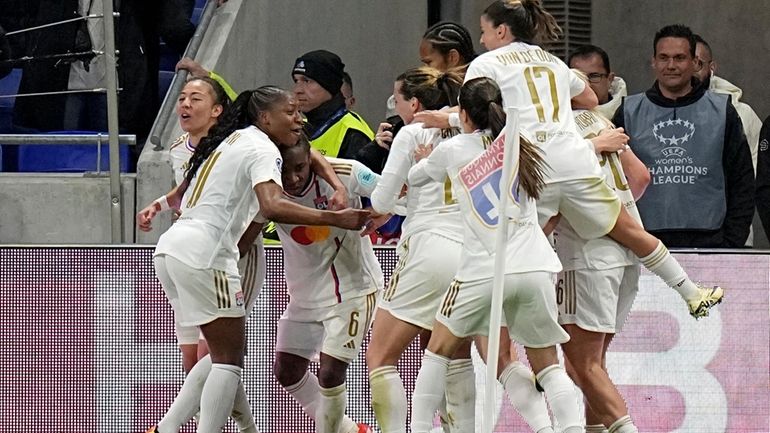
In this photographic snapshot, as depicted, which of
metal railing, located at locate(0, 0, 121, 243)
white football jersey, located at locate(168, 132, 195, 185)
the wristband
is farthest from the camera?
metal railing, located at locate(0, 0, 121, 243)

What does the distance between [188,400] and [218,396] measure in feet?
1.04

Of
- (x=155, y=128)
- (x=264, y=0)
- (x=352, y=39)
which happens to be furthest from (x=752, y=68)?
(x=155, y=128)

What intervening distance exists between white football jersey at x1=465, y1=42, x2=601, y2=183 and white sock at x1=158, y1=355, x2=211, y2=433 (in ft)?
6.82

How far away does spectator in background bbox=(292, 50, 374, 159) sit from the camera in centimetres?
1000

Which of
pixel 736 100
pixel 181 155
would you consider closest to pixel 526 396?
pixel 181 155

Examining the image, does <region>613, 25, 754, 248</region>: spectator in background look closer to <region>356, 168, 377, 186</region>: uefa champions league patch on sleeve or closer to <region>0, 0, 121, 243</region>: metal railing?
<region>356, 168, 377, 186</region>: uefa champions league patch on sleeve

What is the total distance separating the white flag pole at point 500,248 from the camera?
718 centimetres

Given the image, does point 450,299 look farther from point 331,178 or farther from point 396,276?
point 331,178

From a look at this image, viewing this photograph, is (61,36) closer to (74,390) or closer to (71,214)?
(71,214)

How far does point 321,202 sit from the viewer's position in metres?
8.84

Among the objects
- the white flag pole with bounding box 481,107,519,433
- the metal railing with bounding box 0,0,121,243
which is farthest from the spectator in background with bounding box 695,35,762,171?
the metal railing with bounding box 0,0,121,243

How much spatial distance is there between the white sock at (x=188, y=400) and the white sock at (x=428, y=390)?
1.30 metres

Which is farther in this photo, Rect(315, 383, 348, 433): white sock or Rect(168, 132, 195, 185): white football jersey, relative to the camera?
Rect(168, 132, 195, 185): white football jersey

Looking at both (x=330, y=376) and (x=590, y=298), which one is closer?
(x=590, y=298)
